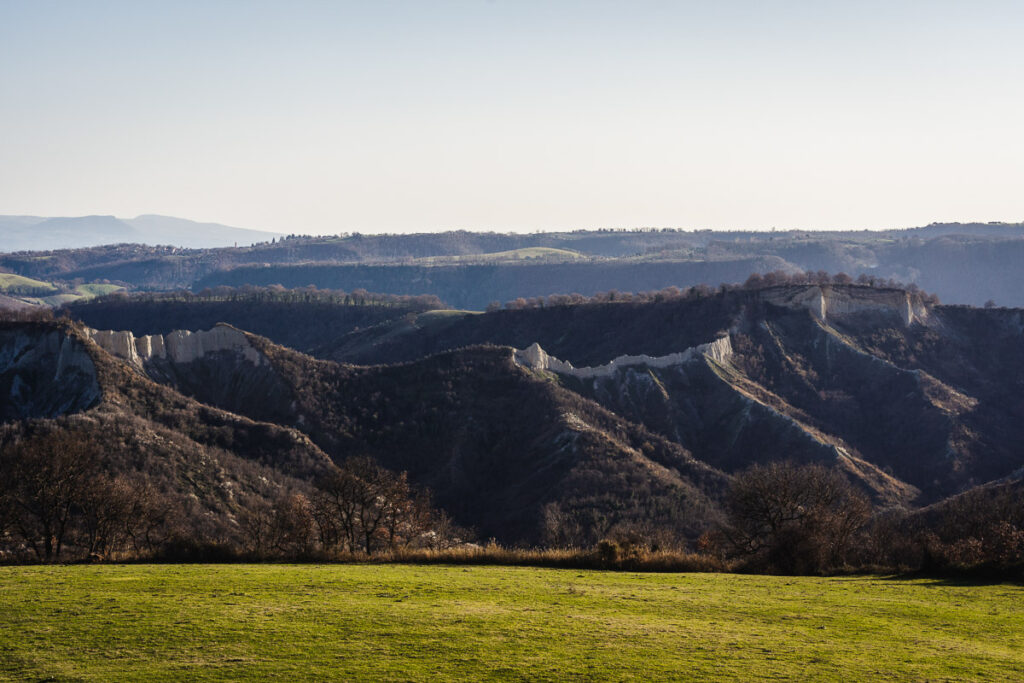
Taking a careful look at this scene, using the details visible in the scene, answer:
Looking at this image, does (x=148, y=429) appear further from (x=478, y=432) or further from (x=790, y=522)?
(x=790, y=522)

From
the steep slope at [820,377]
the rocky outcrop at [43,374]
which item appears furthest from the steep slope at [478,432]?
the steep slope at [820,377]

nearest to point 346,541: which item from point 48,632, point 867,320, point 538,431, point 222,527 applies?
point 222,527

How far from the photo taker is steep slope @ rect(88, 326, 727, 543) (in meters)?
86.6

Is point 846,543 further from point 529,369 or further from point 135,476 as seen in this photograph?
point 529,369

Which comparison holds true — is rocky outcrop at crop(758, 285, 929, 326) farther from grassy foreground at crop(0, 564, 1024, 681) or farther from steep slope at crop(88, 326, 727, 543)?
grassy foreground at crop(0, 564, 1024, 681)

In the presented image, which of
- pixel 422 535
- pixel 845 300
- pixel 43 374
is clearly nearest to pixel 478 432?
pixel 422 535

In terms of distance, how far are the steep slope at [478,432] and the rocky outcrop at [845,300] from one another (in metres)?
57.1

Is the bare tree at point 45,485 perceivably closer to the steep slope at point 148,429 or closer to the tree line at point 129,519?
the tree line at point 129,519

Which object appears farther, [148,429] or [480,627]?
[148,429]

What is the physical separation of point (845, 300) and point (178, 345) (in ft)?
359

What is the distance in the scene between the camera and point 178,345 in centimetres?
11294

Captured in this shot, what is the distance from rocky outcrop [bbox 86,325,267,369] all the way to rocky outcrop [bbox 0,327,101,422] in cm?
841

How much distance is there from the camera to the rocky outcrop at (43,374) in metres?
87.2

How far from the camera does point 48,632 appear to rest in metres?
20.3
